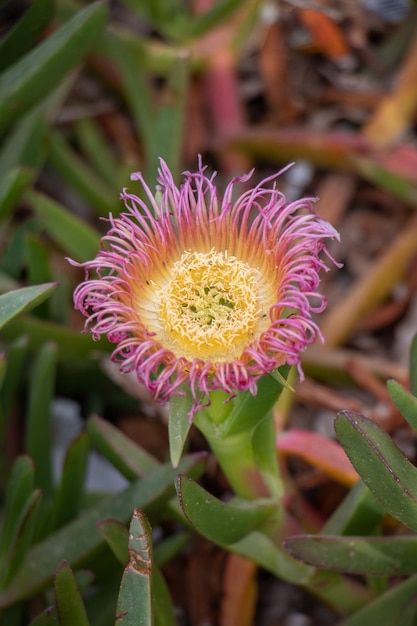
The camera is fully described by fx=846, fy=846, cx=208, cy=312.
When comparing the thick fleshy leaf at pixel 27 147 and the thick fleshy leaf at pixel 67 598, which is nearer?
the thick fleshy leaf at pixel 67 598

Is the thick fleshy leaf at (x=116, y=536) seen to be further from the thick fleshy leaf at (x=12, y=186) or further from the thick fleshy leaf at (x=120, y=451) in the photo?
the thick fleshy leaf at (x=12, y=186)

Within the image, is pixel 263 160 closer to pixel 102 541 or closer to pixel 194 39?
pixel 194 39

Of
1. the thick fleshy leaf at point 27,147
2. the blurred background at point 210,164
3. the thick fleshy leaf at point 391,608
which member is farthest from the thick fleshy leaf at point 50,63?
the thick fleshy leaf at point 391,608

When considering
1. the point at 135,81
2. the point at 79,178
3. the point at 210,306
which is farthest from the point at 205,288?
the point at 135,81

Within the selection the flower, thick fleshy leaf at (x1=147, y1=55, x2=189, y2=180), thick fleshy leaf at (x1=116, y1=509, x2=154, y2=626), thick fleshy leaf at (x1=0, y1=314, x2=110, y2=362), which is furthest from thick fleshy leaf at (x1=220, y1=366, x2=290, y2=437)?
thick fleshy leaf at (x1=147, y1=55, x2=189, y2=180)

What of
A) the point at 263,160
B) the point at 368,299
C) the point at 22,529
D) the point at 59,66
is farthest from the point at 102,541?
the point at 263,160

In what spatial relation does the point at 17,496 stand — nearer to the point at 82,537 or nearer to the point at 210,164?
the point at 82,537
